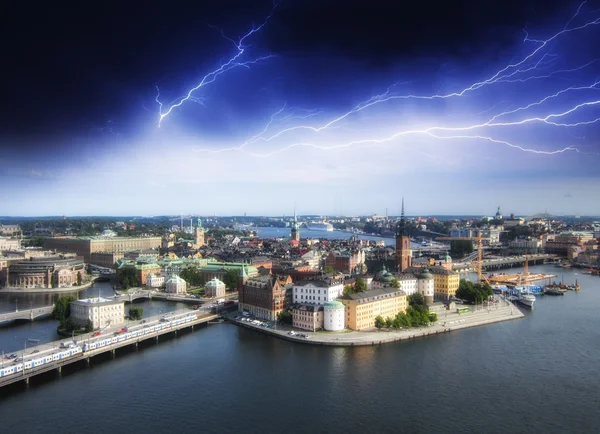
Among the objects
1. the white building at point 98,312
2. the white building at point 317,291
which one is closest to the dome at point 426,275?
the white building at point 317,291

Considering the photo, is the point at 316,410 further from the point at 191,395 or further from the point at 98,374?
the point at 98,374

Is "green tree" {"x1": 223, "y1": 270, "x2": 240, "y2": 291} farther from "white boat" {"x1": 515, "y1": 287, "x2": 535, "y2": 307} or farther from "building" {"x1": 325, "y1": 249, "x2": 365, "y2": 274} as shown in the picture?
→ "white boat" {"x1": 515, "y1": 287, "x2": 535, "y2": 307}

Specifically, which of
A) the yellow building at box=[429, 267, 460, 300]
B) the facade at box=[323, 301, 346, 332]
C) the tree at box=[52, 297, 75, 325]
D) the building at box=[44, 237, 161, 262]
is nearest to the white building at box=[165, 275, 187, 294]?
the tree at box=[52, 297, 75, 325]

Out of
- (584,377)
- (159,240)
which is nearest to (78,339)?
(584,377)

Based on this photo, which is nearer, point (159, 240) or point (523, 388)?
point (523, 388)

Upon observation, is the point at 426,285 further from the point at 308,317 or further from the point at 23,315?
the point at 23,315

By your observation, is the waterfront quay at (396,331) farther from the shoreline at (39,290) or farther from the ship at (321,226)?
the ship at (321,226)
